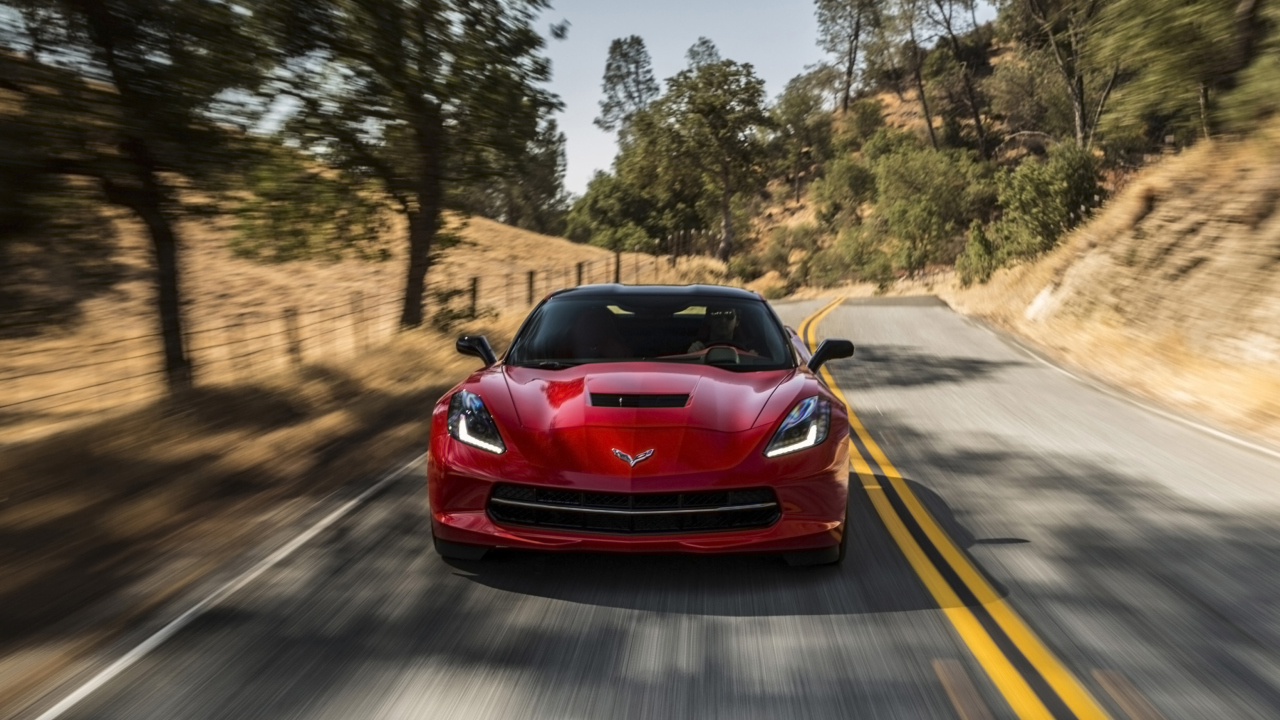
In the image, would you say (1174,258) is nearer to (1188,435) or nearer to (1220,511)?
(1188,435)

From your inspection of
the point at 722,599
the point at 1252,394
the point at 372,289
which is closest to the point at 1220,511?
the point at 722,599

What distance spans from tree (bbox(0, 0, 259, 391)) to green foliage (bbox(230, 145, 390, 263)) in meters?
1.02

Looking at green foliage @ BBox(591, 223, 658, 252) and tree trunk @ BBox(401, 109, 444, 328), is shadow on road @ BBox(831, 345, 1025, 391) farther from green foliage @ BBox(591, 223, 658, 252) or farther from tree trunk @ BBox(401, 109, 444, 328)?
green foliage @ BBox(591, 223, 658, 252)

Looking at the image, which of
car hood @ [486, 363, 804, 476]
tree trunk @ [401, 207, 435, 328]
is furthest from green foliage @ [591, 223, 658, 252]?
car hood @ [486, 363, 804, 476]

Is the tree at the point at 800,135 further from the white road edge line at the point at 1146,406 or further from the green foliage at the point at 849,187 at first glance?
the white road edge line at the point at 1146,406

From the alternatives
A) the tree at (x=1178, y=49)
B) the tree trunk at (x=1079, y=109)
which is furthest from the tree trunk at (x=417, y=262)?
the tree trunk at (x=1079, y=109)

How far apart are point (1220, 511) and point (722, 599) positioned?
3.84 meters

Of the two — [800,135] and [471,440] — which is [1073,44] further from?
[800,135]

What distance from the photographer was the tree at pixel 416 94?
12.9m

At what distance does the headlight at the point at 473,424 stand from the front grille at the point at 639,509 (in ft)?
0.79

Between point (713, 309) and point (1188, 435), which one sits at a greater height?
point (713, 309)

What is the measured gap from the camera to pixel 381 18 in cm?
1369

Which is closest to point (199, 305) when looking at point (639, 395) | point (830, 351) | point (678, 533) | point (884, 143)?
point (830, 351)

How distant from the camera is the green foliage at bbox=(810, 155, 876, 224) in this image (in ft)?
255
